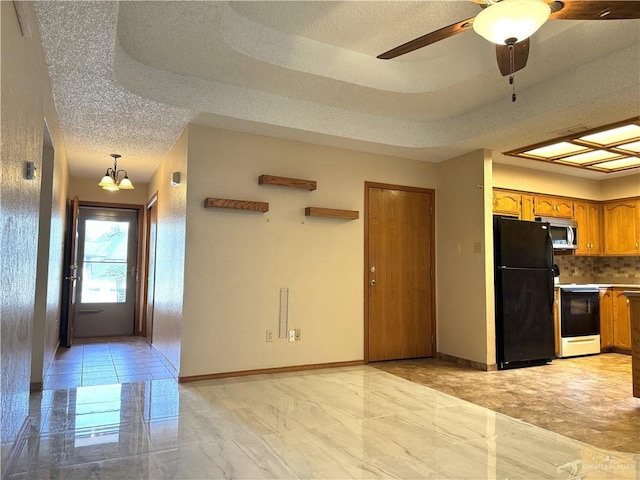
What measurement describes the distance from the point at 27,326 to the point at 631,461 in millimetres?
3531

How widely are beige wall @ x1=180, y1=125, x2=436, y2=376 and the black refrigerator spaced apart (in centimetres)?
147

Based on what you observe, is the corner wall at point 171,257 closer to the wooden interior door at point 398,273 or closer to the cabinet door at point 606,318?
the wooden interior door at point 398,273

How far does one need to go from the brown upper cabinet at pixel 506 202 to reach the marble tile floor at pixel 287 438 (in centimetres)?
261

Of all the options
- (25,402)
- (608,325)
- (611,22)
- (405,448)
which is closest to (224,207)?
(25,402)

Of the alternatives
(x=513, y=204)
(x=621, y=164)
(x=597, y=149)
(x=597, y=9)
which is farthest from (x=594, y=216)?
(x=597, y=9)

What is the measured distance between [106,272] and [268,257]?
3891 millimetres

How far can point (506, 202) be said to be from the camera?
5.47 meters

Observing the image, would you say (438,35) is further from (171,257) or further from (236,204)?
(171,257)

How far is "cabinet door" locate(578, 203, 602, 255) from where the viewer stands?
20.7 ft

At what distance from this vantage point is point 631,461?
2393 mm

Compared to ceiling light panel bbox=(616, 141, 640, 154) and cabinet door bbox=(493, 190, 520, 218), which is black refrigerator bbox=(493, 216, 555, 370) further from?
ceiling light panel bbox=(616, 141, 640, 154)

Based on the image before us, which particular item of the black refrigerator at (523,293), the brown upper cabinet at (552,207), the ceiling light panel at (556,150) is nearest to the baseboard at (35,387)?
the black refrigerator at (523,293)

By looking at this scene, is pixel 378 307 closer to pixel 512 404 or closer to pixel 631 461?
pixel 512 404

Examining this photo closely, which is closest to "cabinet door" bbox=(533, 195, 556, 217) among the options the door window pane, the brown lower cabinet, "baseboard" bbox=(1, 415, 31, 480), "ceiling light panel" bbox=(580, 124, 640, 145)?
the brown lower cabinet
